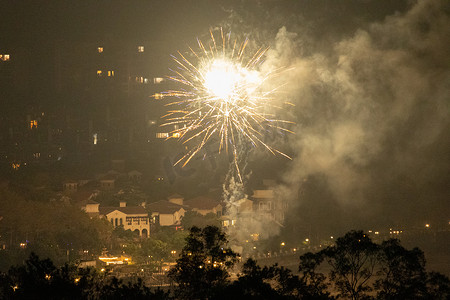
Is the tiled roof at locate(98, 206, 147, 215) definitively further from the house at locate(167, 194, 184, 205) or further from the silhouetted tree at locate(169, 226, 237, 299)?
the silhouetted tree at locate(169, 226, 237, 299)

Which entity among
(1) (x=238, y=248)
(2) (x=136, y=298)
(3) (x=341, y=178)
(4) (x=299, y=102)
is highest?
(4) (x=299, y=102)

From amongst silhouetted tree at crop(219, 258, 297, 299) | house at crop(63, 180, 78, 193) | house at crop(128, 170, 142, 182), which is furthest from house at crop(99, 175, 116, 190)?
silhouetted tree at crop(219, 258, 297, 299)

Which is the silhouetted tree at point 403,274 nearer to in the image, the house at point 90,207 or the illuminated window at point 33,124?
the house at point 90,207

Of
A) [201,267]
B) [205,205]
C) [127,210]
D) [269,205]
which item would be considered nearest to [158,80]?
[205,205]

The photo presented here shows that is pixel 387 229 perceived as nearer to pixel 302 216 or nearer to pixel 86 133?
pixel 302 216

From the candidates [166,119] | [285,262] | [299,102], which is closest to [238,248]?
[285,262]

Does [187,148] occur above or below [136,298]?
above

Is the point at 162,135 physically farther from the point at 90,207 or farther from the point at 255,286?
the point at 255,286
